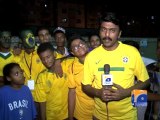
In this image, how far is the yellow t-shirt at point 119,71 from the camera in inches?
120

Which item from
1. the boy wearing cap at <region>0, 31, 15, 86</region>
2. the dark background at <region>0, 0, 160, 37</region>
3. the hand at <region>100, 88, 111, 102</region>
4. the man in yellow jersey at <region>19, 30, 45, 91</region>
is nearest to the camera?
the hand at <region>100, 88, 111, 102</region>

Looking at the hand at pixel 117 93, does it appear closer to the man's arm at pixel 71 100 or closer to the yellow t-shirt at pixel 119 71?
the yellow t-shirt at pixel 119 71

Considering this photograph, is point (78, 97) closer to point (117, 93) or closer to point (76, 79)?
point (76, 79)

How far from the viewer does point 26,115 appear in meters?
3.88

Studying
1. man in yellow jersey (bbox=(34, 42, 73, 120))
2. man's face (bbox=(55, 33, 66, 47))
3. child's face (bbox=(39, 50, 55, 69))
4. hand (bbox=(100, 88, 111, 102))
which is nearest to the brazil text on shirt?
man in yellow jersey (bbox=(34, 42, 73, 120))

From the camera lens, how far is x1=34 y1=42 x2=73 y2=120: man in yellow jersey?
154 inches

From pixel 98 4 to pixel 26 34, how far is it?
5348mm

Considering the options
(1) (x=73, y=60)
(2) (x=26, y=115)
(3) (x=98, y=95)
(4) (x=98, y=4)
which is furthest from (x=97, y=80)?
(4) (x=98, y=4)

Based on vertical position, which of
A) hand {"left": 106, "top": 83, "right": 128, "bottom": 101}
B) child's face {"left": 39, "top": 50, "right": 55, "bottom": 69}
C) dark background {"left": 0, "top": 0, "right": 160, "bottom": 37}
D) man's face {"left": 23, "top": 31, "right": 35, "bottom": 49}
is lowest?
hand {"left": 106, "top": 83, "right": 128, "bottom": 101}

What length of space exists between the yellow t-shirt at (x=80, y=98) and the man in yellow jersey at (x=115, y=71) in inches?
21.7

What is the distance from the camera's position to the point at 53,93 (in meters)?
3.94

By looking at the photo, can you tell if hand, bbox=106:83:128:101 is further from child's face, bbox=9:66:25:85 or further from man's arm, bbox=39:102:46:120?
child's face, bbox=9:66:25:85

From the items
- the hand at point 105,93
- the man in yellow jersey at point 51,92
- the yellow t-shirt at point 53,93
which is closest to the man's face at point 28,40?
the man in yellow jersey at point 51,92

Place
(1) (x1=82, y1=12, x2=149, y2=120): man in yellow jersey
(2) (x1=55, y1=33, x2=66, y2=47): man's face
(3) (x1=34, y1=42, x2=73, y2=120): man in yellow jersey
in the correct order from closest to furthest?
1. (1) (x1=82, y1=12, x2=149, y2=120): man in yellow jersey
2. (3) (x1=34, y1=42, x2=73, y2=120): man in yellow jersey
3. (2) (x1=55, y1=33, x2=66, y2=47): man's face
